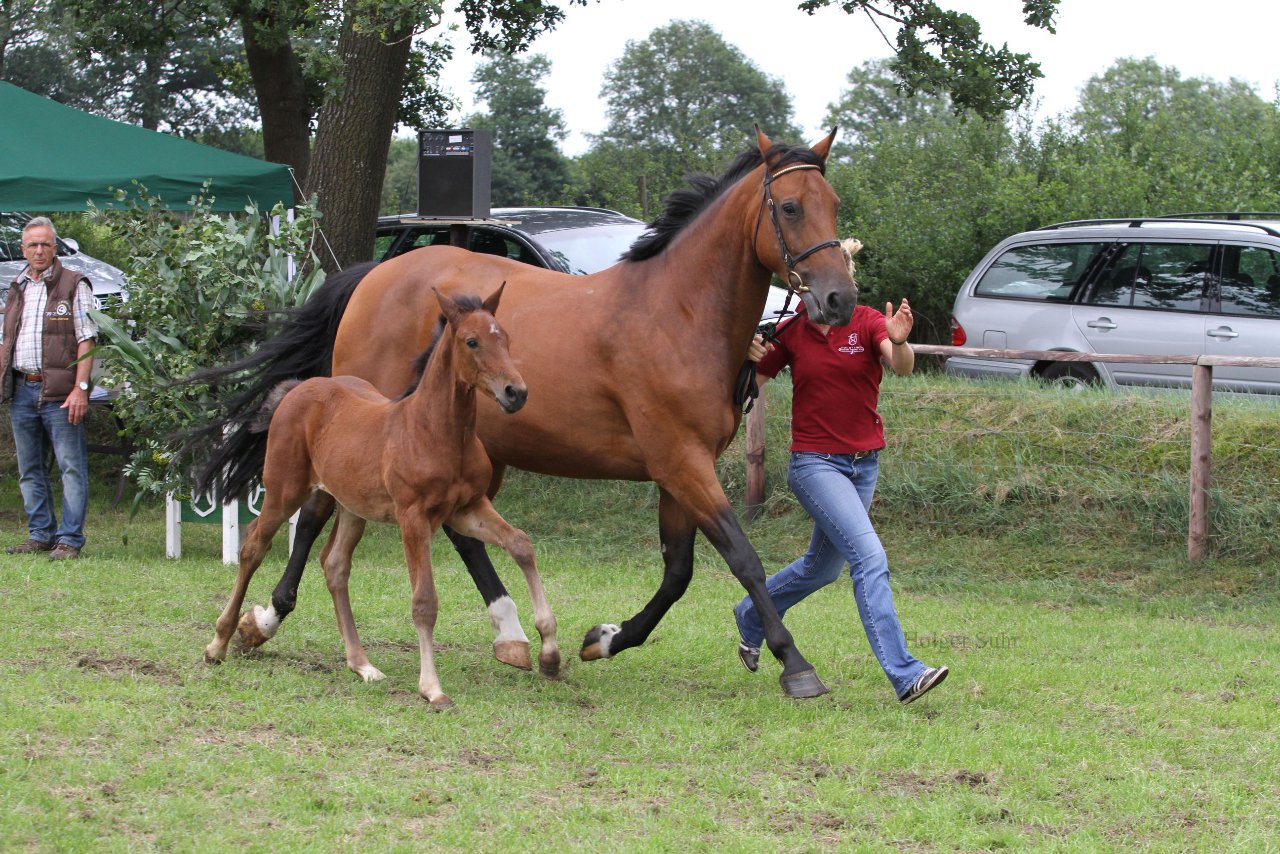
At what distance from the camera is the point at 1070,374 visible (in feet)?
37.8

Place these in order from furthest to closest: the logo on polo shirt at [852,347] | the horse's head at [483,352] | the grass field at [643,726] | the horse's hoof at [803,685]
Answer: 1. the logo on polo shirt at [852,347]
2. the horse's hoof at [803,685]
3. the horse's head at [483,352]
4. the grass field at [643,726]

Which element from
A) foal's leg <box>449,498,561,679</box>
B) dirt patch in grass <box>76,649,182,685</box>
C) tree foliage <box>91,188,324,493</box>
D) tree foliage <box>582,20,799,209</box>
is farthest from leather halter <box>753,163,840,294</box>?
tree foliage <box>582,20,799,209</box>

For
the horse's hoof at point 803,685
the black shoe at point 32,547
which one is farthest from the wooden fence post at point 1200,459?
the black shoe at point 32,547

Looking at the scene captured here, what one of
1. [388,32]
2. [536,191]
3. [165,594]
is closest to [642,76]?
[536,191]

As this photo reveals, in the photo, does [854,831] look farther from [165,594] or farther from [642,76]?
[642,76]

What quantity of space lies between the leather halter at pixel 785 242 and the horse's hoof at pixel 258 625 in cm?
282

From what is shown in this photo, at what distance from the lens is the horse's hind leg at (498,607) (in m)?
6.00

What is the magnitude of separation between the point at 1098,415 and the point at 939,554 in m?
1.59

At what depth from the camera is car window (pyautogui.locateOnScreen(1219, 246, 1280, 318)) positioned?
11016 mm

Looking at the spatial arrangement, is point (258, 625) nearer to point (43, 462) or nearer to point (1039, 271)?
point (43, 462)

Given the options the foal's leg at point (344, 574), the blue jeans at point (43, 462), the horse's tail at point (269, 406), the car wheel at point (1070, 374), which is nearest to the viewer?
the foal's leg at point (344, 574)

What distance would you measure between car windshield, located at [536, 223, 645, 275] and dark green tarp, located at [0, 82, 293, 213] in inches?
90.3

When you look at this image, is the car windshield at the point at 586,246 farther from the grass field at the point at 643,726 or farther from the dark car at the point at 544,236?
the grass field at the point at 643,726

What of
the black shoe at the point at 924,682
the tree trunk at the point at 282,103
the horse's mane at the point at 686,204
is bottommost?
the black shoe at the point at 924,682
